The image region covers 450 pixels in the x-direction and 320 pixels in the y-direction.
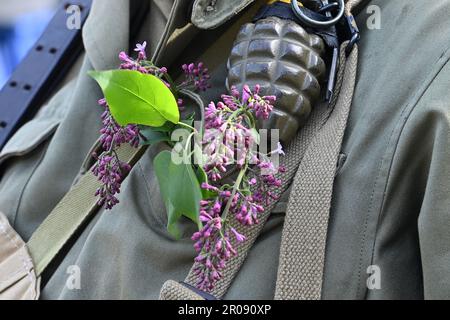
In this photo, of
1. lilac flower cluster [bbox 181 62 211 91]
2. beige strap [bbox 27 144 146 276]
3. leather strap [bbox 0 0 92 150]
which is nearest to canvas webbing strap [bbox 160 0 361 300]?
lilac flower cluster [bbox 181 62 211 91]

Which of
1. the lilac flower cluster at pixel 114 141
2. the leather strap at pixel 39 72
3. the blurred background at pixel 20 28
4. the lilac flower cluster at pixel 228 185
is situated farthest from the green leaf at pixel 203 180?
the blurred background at pixel 20 28

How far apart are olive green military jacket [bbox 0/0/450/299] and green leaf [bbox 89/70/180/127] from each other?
0.46 ft

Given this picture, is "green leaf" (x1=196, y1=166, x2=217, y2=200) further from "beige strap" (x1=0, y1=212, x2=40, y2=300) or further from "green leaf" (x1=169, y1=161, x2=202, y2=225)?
"beige strap" (x1=0, y1=212, x2=40, y2=300)

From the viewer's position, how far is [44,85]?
119cm

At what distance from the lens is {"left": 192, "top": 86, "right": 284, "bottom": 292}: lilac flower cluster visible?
638 mm

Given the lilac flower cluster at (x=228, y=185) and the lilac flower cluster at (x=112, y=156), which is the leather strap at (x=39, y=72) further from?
the lilac flower cluster at (x=228, y=185)

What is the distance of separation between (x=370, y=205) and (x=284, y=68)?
164mm

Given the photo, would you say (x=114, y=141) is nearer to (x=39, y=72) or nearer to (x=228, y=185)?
(x=228, y=185)

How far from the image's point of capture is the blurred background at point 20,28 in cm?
175

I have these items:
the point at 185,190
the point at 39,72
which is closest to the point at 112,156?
the point at 185,190
